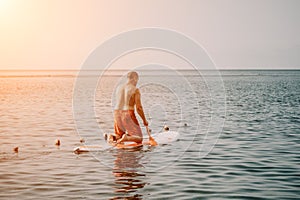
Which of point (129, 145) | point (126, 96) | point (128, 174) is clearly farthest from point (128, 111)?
point (128, 174)

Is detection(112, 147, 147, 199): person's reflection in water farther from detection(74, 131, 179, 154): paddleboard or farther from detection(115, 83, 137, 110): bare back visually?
detection(115, 83, 137, 110): bare back

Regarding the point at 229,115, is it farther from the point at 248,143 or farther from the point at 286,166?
the point at 286,166

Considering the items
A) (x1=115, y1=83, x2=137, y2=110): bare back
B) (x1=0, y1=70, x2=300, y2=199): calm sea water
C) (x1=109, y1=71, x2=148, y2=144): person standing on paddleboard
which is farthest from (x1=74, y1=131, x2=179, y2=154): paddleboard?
(x1=115, y1=83, x2=137, y2=110): bare back

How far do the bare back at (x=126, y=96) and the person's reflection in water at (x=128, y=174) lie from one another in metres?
2.01

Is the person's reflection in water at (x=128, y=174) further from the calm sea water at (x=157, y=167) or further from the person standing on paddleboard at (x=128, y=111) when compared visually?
the person standing on paddleboard at (x=128, y=111)

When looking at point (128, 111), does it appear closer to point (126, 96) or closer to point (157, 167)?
point (126, 96)

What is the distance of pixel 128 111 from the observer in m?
20.1

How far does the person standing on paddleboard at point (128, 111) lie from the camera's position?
64.6 ft

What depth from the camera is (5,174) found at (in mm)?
15719

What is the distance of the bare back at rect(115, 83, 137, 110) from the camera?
19703 mm

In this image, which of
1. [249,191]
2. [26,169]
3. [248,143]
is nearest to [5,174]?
[26,169]

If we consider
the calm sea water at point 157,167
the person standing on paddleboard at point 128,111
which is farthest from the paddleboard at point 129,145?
the calm sea water at point 157,167

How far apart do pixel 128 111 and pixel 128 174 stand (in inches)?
184

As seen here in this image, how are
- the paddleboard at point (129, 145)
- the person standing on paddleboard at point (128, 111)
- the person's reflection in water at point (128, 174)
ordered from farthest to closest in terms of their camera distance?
the paddleboard at point (129, 145) < the person standing on paddleboard at point (128, 111) < the person's reflection in water at point (128, 174)
